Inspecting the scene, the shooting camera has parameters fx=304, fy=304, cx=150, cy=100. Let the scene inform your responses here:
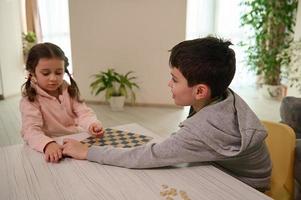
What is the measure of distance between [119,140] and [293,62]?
3.44m

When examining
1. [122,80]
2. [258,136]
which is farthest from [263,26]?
[258,136]

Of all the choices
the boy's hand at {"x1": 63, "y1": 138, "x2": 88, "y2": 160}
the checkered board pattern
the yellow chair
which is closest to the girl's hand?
the boy's hand at {"x1": 63, "y1": 138, "x2": 88, "y2": 160}

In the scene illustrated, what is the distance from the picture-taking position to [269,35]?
4.56m

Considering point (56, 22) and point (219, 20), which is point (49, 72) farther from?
point (56, 22)

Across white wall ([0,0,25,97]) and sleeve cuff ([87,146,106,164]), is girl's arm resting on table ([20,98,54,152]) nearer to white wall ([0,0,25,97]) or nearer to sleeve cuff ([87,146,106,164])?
sleeve cuff ([87,146,106,164])

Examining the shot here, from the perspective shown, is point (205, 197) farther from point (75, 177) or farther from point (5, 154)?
point (5, 154)

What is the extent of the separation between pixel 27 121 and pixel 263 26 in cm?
415

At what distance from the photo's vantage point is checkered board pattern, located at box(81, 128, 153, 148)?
3.94 feet

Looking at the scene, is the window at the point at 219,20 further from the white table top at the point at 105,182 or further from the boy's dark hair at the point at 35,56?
the white table top at the point at 105,182

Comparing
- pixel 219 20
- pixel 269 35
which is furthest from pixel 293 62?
pixel 219 20

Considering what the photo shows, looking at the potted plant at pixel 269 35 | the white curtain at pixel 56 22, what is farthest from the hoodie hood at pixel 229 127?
the white curtain at pixel 56 22

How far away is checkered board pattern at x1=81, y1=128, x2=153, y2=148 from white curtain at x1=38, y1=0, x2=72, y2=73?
4441 mm

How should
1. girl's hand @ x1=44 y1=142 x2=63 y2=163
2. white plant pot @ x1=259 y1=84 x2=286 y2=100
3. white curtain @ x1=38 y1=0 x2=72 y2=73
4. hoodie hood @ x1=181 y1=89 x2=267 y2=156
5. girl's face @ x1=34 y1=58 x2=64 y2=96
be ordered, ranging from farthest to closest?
1. white curtain @ x1=38 y1=0 x2=72 y2=73
2. white plant pot @ x1=259 y1=84 x2=286 y2=100
3. girl's face @ x1=34 y1=58 x2=64 y2=96
4. girl's hand @ x1=44 y1=142 x2=63 y2=163
5. hoodie hood @ x1=181 y1=89 x2=267 y2=156

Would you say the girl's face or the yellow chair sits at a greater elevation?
the girl's face
